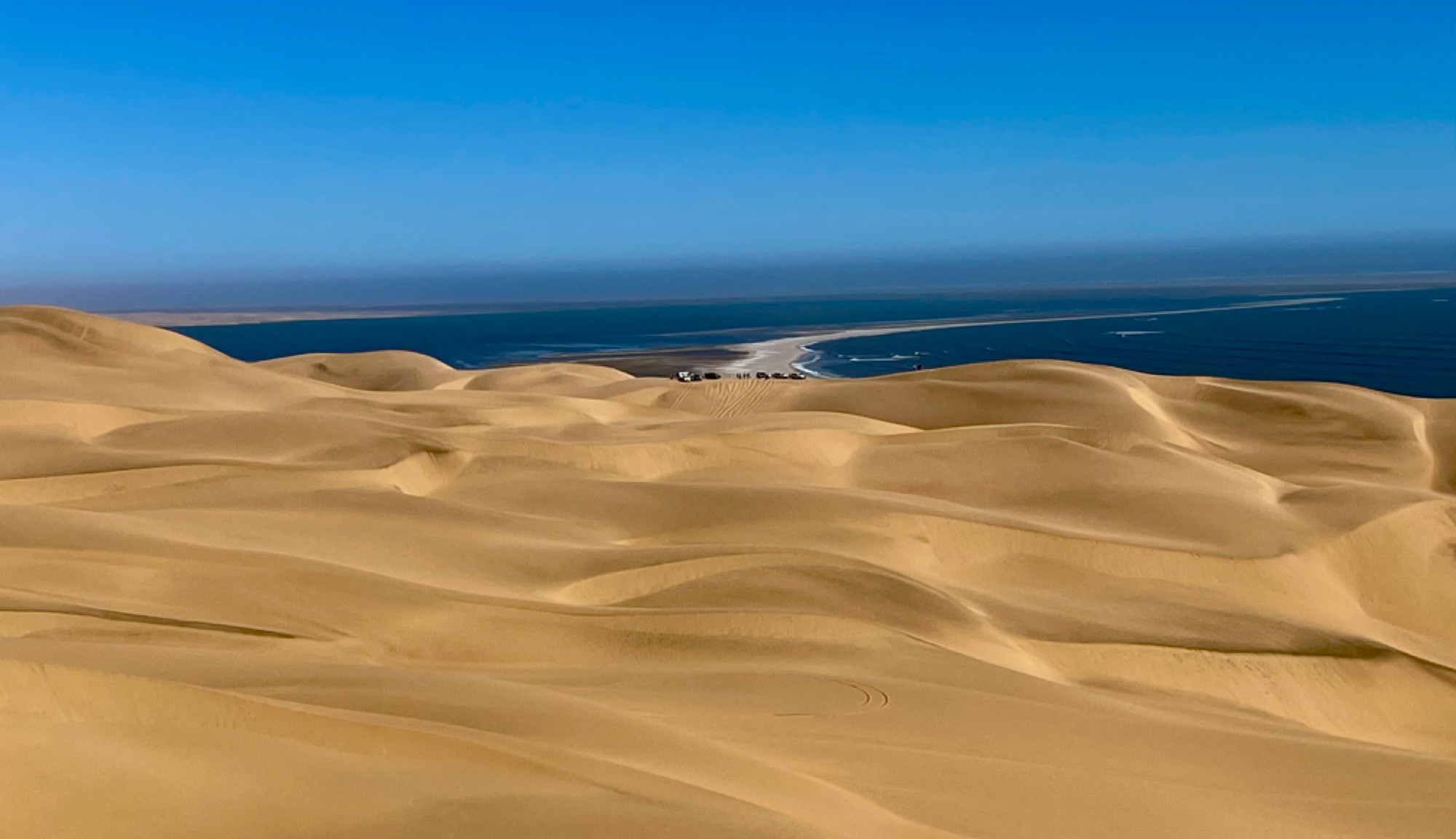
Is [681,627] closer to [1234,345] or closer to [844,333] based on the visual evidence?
[1234,345]

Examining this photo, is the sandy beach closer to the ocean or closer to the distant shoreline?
the ocean

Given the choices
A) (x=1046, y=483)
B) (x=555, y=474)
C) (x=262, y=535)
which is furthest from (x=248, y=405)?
(x=1046, y=483)

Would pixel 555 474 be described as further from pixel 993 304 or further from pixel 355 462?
pixel 993 304

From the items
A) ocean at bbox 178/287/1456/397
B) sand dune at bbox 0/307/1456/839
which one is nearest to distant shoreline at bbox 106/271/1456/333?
ocean at bbox 178/287/1456/397

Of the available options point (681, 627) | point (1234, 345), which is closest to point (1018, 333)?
point (1234, 345)

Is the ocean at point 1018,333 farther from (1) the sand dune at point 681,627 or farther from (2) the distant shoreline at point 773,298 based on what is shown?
(1) the sand dune at point 681,627
